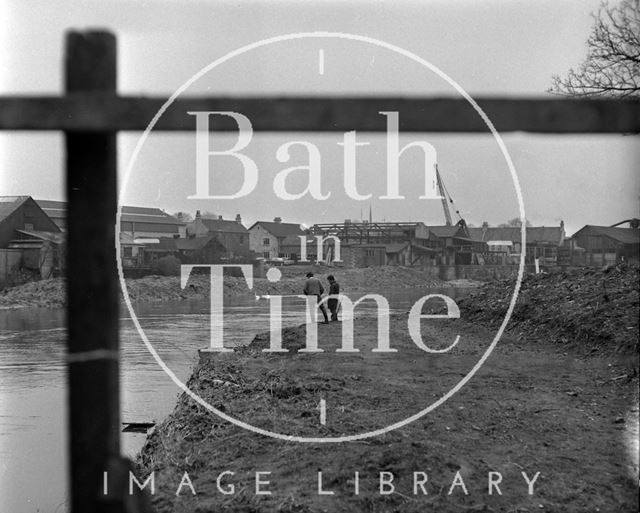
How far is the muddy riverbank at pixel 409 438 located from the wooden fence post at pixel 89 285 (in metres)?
3.01

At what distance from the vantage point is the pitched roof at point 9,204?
143 ft

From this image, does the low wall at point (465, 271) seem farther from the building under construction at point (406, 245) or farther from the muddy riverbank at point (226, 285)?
the muddy riverbank at point (226, 285)

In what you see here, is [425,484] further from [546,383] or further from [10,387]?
[10,387]

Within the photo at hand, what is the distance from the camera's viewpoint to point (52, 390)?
11.0 meters

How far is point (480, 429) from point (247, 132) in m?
5.06

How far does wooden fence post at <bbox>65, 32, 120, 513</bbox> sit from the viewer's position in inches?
68.5

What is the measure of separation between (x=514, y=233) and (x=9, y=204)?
174ft

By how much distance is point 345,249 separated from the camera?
194ft

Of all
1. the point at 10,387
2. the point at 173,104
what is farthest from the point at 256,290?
the point at 173,104

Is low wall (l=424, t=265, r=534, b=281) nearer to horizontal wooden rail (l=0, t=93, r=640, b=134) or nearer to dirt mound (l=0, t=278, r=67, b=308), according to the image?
dirt mound (l=0, t=278, r=67, b=308)

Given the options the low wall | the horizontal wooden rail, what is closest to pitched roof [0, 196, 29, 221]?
the low wall

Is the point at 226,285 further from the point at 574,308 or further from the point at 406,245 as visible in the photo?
the point at 574,308

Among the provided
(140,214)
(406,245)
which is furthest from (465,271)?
(140,214)

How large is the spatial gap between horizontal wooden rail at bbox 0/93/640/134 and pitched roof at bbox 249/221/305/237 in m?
62.8
